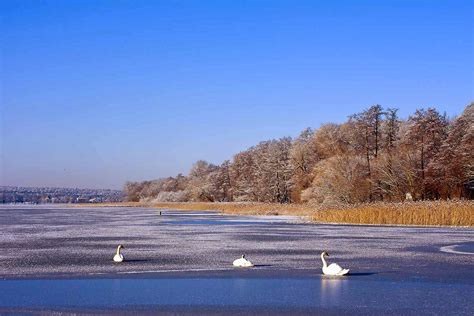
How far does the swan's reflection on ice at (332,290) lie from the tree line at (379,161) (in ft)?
134

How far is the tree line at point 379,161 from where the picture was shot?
186 ft

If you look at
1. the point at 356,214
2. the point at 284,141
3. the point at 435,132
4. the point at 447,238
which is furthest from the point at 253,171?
the point at 447,238

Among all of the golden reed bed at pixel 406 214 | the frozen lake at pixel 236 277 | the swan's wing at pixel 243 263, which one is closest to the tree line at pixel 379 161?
the golden reed bed at pixel 406 214

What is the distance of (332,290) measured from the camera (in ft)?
41.2

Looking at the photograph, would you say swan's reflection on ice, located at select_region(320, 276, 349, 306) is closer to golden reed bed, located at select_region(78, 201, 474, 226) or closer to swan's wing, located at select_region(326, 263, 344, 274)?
swan's wing, located at select_region(326, 263, 344, 274)

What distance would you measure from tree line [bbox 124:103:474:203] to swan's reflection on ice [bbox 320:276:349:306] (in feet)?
134

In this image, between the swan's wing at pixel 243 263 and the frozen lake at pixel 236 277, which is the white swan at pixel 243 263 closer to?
the swan's wing at pixel 243 263

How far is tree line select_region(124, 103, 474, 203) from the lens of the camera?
56656 millimetres

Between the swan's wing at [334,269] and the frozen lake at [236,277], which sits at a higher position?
the swan's wing at [334,269]

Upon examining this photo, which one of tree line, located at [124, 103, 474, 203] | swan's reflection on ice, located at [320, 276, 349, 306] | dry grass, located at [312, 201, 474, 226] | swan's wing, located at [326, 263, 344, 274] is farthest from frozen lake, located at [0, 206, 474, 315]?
tree line, located at [124, 103, 474, 203]

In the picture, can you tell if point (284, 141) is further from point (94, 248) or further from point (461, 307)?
A: point (461, 307)

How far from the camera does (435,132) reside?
59.7 m

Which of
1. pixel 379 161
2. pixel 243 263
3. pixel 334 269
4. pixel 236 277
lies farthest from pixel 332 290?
pixel 379 161

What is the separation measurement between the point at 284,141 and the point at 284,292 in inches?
3270
